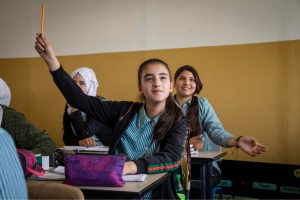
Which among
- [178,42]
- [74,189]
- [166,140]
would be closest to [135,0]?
[178,42]

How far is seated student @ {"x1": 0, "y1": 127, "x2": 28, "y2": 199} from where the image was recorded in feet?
2.74

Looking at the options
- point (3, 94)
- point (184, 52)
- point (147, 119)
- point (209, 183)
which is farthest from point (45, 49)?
point (184, 52)

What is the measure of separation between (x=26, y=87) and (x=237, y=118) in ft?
10.6

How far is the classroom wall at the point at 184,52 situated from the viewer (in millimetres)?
3604

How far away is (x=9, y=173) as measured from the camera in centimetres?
86

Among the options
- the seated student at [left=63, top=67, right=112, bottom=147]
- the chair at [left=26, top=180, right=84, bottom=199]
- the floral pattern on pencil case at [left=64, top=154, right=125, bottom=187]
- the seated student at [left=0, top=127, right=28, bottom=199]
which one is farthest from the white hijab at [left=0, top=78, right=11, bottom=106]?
the seated student at [left=0, top=127, right=28, bottom=199]

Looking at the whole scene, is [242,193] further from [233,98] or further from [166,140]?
[166,140]

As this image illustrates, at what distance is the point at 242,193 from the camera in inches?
140

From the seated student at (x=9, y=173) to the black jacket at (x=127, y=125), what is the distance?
672 mm

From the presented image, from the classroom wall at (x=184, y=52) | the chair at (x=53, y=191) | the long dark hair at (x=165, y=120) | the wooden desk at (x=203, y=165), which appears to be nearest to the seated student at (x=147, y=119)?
the long dark hair at (x=165, y=120)

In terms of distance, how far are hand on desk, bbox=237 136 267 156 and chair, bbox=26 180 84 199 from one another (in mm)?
950

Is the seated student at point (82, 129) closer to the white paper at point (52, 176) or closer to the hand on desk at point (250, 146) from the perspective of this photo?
the white paper at point (52, 176)

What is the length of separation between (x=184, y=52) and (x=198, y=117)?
1.45m

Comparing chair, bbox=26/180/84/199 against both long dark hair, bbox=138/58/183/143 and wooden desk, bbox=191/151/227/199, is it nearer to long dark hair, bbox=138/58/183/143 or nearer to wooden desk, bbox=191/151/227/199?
long dark hair, bbox=138/58/183/143
